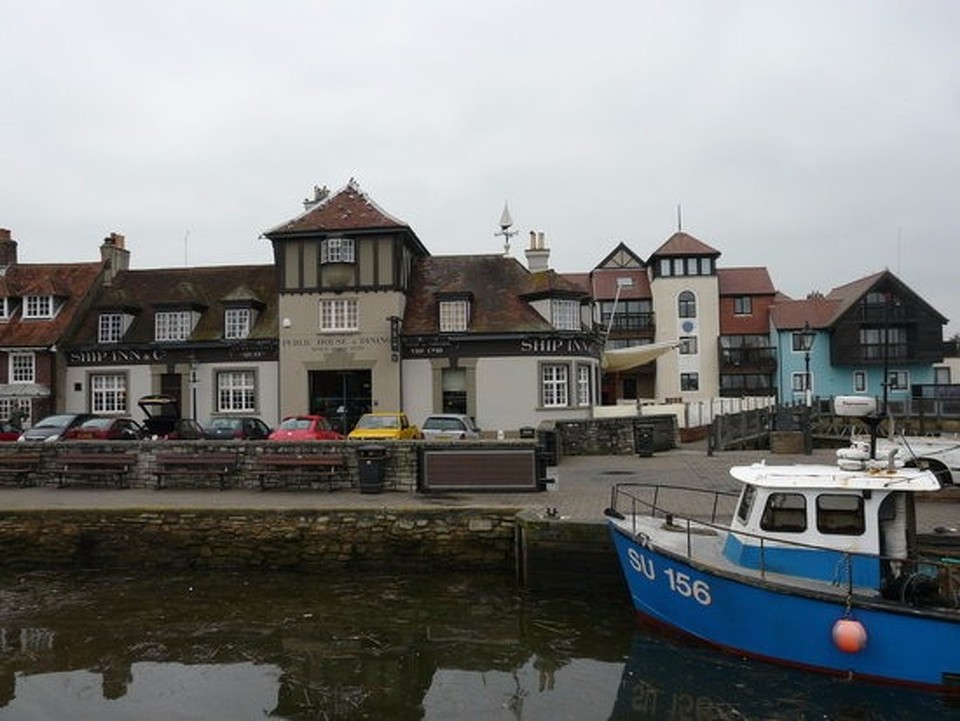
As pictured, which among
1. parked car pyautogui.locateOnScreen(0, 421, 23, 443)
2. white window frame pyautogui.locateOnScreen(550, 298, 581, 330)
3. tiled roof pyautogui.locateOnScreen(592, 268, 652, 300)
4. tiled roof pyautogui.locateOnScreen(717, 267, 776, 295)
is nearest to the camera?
parked car pyautogui.locateOnScreen(0, 421, 23, 443)

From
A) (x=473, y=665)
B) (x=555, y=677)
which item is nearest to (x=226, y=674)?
(x=473, y=665)

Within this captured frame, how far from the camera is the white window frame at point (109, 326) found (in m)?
33.3

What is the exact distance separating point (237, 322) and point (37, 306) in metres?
9.23

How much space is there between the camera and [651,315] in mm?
54375

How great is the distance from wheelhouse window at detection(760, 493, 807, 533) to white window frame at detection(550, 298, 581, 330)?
20.8 m

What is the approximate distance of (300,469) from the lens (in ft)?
56.9

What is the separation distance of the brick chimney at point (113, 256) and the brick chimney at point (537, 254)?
19.0m

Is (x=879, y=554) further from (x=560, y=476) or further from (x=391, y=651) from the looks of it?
(x=560, y=476)

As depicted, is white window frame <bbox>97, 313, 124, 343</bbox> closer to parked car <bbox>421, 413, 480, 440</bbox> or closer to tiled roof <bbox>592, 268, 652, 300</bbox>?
parked car <bbox>421, 413, 480, 440</bbox>

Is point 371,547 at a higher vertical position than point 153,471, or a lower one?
lower

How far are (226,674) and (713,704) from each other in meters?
5.79

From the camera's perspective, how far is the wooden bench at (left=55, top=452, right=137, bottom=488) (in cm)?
1819

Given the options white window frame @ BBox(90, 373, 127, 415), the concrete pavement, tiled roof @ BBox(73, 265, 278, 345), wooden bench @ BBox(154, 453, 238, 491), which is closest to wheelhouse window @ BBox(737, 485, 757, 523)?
the concrete pavement

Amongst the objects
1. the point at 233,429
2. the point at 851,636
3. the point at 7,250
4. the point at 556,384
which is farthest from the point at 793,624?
the point at 7,250
